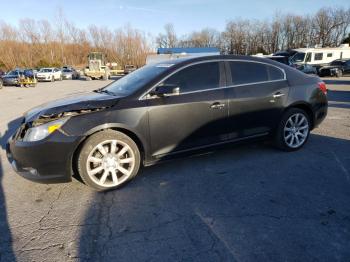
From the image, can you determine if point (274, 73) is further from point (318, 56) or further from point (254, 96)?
point (318, 56)

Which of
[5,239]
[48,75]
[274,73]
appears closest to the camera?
[5,239]

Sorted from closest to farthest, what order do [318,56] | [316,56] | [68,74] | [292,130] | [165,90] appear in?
1. [165,90]
2. [292,130]
3. [316,56]
4. [318,56]
5. [68,74]

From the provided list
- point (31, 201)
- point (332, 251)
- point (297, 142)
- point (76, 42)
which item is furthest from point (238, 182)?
point (76, 42)

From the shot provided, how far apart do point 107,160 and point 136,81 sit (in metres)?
1.24

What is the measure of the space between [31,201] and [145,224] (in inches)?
58.4

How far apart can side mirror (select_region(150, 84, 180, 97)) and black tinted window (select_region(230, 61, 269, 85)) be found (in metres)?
1.01

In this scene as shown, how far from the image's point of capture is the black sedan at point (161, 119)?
3.11 meters

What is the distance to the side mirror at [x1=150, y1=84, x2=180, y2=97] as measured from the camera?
11.3 ft

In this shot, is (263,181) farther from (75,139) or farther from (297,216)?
(75,139)

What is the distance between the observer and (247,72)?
4.12 m

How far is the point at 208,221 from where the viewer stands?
2.64 metres

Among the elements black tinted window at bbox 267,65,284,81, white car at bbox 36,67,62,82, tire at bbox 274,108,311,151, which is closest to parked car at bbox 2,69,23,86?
white car at bbox 36,67,62,82

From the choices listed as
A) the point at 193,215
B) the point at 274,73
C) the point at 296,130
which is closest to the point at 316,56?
the point at 296,130

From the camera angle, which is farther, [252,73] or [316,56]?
[316,56]
